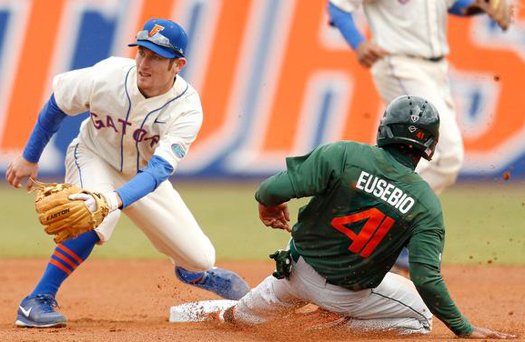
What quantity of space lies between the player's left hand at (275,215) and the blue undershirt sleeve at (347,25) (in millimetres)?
2912

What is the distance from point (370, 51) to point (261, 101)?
6090 millimetres

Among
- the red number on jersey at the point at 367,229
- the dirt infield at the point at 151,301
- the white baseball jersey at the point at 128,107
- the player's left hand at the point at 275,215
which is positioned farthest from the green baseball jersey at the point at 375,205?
the white baseball jersey at the point at 128,107

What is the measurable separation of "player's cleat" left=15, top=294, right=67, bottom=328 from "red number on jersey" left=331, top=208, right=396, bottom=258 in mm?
1784

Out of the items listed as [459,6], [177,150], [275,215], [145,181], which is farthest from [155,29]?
[459,6]

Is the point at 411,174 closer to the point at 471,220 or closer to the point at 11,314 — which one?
the point at 11,314

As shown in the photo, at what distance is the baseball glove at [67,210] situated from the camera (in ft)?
15.7

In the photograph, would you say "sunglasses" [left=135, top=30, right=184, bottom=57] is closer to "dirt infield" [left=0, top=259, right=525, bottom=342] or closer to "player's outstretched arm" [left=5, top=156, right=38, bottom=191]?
"player's outstretched arm" [left=5, top=156, right=38, bottom=191]

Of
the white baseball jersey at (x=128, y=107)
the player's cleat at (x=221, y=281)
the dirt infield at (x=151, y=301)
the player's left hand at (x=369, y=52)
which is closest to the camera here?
the dirt infield at (x=151, y=301)

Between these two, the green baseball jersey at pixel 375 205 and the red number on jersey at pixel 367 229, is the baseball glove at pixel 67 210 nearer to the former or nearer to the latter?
the green baseball jersey at pixel 375 205

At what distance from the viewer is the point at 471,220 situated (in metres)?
11.3

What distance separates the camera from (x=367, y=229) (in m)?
4.64

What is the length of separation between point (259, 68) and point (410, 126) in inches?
358

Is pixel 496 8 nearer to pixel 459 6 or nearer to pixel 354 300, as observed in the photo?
pixel 459 6

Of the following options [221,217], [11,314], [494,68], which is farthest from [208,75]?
[11,314]
